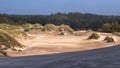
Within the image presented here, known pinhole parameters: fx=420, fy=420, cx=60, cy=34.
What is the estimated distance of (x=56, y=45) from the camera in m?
25.0

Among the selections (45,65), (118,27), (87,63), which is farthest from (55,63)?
(118,27)

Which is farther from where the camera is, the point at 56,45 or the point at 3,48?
the point at 56,45

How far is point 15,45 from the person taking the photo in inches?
885

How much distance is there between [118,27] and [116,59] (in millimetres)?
34855

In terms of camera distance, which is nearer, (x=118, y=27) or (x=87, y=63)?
(x=87, y=63)

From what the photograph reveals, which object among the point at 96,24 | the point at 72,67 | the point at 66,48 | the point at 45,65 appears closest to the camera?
the point at 72,67

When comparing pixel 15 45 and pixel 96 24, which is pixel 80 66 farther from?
pixel 96 24

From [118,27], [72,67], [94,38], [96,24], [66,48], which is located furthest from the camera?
[96,24]

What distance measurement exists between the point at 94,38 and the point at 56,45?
19.3 feet

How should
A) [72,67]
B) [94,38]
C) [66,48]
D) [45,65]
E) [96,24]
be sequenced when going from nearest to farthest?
[72,67], [45,65], [66,48], [94,38], [96,24]

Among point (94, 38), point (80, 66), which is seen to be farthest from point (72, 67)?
point (94, 38)

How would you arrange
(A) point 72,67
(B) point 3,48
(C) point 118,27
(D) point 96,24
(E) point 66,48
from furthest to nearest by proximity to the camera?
(D) point 96,24, (C) point 118,27, (E) point 66,48, (B) point 3,48, (A) point 72,67

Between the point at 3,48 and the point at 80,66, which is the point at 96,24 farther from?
the point at 80,66

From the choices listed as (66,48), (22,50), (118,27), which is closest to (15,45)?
(22,50)
